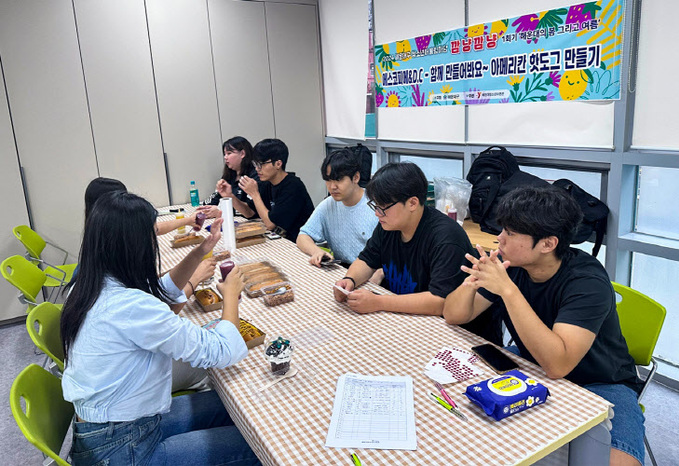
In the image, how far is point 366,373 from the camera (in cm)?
137

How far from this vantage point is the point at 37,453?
2297mm

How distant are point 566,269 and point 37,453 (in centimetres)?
245

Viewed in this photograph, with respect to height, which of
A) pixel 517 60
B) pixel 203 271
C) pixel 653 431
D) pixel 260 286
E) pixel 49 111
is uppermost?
pixel 517 60

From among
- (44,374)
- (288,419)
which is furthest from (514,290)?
(44,374)

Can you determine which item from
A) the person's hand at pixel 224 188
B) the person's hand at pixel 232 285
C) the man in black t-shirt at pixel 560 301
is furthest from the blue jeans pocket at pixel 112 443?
the person's hand at pixel 224 188

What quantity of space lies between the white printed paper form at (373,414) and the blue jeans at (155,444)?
0.41 m

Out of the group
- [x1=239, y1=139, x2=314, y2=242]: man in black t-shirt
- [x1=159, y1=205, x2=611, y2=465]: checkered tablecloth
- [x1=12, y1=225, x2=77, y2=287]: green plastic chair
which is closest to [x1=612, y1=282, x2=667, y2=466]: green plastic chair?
[x1=159, y1=205, x2=611, y2=465]: checkered tablecloth

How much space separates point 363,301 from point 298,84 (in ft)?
11.6

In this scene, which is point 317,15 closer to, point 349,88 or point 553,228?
point 349,88

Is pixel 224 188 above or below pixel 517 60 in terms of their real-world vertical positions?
below

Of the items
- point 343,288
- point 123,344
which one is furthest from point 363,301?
point 123,344

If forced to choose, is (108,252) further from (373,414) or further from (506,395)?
(506,395)

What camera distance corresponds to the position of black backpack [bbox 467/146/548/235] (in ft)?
9.55

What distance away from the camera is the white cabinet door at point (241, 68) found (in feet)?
14.2
